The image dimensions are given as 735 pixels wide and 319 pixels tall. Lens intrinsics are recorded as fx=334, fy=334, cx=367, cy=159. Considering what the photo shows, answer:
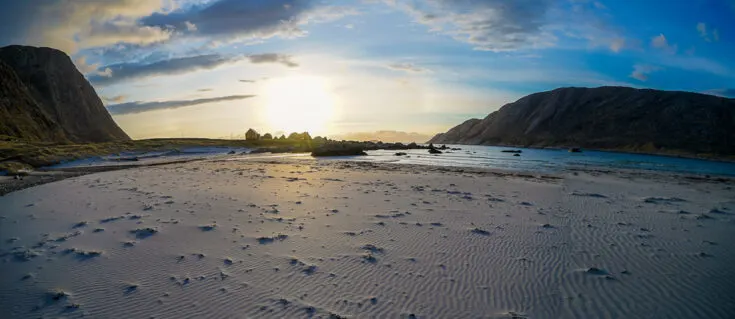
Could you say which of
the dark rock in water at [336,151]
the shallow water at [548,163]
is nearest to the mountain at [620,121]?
the shallow water at [548,163]

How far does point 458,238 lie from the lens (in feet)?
31.7

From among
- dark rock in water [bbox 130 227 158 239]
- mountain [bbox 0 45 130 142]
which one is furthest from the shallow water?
mountain [bbox 0 45 130 142]

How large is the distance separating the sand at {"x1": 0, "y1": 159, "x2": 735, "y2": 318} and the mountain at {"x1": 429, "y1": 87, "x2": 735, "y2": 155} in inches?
4491

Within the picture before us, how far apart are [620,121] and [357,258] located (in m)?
161

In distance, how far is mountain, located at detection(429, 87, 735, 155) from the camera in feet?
354

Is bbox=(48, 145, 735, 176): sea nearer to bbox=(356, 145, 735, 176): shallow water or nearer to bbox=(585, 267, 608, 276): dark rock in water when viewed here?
bbox=(356, 145, 735, 176): shallow water

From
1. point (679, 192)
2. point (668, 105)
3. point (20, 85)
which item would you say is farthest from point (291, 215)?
point (668, 105)

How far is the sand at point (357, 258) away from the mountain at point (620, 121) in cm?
11408

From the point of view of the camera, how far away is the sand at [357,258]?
5816 mm

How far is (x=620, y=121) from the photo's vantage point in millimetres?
132250

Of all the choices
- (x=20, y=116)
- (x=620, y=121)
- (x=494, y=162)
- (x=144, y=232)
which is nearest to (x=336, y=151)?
(x=494, y=162)

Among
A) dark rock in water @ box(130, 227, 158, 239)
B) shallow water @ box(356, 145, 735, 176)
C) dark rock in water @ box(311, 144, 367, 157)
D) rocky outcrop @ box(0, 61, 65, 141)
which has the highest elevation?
rocky outcrop @ box(0, 61, 65, 141)

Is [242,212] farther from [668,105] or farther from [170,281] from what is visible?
[668,105]

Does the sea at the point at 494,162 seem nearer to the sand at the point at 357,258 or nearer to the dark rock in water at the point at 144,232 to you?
the sand at the point at 357,258
